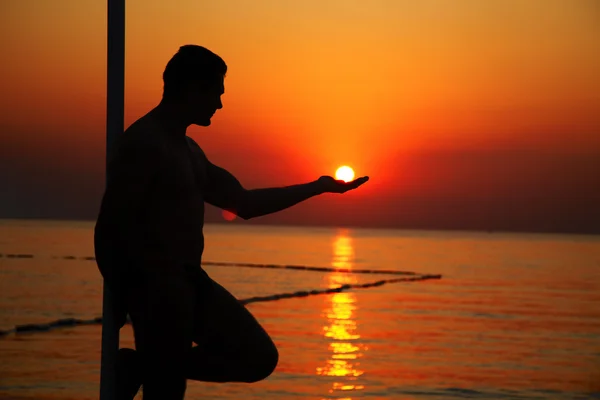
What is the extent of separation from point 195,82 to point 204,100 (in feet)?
0.29

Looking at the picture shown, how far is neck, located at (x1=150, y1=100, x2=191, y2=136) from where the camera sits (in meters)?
4.70

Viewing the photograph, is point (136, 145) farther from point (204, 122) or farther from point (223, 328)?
point (223, 328)

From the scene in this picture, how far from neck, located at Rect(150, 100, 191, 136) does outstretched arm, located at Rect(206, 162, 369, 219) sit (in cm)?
33

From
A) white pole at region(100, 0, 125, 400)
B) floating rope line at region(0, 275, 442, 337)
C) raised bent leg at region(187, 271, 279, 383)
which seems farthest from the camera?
floating rope line at region(0, 275, 442, 337)

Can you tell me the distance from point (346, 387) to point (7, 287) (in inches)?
629

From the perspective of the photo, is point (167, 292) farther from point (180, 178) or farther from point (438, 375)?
point (438, 375)

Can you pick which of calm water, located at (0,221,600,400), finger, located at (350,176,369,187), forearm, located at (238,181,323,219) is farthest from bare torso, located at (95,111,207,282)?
calm water, located at (0,221,600,400)

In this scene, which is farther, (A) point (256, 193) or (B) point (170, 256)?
(A) point (256, 193)

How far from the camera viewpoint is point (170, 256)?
14.7 feet

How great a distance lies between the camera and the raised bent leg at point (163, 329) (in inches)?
175

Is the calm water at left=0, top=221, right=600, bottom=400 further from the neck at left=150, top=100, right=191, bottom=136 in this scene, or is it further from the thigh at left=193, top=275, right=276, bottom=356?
the neck at left=150, top=100, right=191, bottom=136

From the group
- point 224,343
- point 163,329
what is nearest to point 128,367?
point 163,329

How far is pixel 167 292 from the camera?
14.6ft

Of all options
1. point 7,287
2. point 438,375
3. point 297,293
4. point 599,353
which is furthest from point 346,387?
point 7,287
